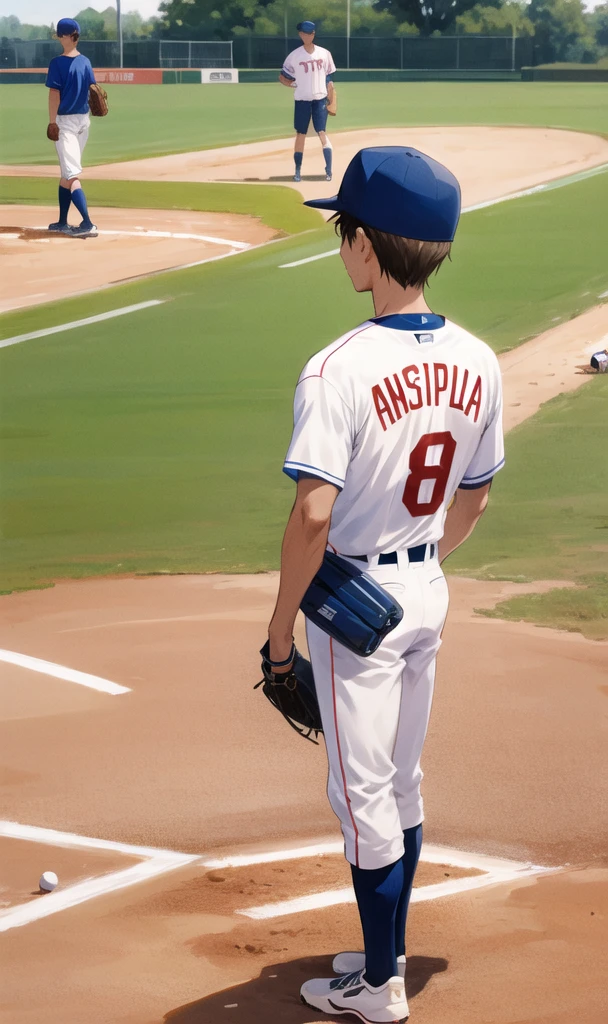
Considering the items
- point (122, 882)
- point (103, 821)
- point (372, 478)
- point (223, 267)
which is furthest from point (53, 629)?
point (223, 267)

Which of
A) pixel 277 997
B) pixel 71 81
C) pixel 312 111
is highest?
pixel 71 81

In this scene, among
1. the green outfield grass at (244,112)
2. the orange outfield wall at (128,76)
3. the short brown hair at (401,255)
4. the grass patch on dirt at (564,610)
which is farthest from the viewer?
the orange outfield wall at (128,76)

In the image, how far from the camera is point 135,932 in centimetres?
371

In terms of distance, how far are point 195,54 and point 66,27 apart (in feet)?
177

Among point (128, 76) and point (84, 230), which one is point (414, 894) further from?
point (128, 76)

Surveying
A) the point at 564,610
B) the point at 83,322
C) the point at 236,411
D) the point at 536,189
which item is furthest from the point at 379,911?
the point at 536,189

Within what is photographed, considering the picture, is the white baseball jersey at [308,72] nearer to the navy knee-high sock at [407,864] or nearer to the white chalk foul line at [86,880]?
the white chalk foul line at [86,880]

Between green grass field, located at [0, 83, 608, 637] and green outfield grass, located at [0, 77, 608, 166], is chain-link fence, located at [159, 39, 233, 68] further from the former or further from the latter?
green grass field, located at [0, 83, 608, 637]

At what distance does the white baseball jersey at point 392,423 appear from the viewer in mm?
2906

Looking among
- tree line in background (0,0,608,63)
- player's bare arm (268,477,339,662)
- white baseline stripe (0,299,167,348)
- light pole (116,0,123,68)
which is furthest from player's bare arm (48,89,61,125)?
tree line in background (0,0,608,63)

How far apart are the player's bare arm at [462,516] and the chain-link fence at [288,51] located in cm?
6505

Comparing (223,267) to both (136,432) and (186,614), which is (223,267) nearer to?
(136,432)

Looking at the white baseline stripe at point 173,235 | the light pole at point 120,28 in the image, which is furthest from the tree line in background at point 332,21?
the white baseline stripe at point 173,235

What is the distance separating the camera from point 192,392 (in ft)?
36.0
